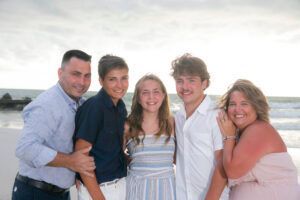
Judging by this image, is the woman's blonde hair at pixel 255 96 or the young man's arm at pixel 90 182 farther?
the woman's blonde hair at pixel 255 96

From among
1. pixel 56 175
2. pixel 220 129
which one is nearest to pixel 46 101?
pixel 56 175

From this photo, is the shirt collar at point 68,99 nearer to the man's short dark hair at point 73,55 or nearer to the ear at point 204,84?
the man's short dark hair at point 73,55

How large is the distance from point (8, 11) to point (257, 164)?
12395 millimetres

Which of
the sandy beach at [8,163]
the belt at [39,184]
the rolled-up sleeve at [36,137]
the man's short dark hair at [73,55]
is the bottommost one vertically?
the sandy beach at [8,163]

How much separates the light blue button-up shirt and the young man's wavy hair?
60 centimetres

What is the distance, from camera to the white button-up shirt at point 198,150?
307 cm

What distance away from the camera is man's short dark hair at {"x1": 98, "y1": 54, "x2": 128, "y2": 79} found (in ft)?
10.1

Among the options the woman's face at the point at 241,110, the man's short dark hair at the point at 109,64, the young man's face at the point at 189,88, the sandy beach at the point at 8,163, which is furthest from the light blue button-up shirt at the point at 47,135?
the sandy beach at the point at 8,163

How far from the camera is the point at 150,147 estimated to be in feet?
10.7

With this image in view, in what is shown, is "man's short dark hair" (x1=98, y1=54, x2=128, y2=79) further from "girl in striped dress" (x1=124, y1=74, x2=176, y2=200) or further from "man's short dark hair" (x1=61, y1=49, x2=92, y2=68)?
"girl in striped dress" (x1=124, y1=74, x2=176, y2=200)

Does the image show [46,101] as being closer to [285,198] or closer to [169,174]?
[169,174]

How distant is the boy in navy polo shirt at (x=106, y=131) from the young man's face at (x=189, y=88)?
0.54 meters

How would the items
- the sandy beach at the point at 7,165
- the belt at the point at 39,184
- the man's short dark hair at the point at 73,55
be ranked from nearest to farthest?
the belt at the point at 39,184 < the man's short dark hair at the point at 73,55 < the sandy beach at the point at 7,165

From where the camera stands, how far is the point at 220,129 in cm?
305
